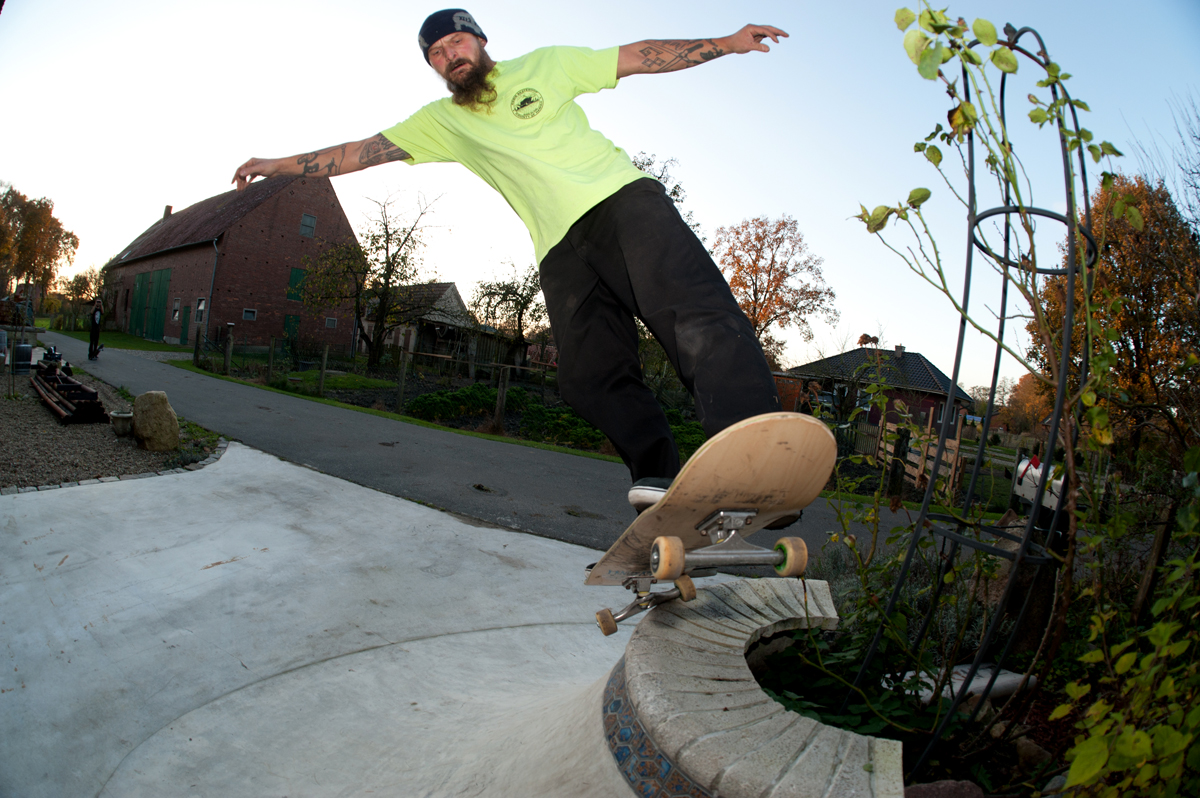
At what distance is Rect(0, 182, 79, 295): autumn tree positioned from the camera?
27.6 metres

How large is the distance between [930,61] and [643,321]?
86 centimetres

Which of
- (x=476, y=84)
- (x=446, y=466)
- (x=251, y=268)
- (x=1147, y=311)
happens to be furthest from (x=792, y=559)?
(x=251, y=268)

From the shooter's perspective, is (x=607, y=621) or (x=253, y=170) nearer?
(x=607, y=621)

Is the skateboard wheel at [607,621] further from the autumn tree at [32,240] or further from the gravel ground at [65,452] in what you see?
the autumn tree at [32,240]

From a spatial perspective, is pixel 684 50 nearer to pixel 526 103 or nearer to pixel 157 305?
pixel 526 103

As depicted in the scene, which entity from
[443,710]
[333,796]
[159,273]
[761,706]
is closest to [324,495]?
[443,710]

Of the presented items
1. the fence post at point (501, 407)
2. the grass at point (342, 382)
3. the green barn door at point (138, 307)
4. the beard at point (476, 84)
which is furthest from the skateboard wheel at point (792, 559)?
the green barn door at point (138, 307)

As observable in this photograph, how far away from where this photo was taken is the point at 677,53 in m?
1.99

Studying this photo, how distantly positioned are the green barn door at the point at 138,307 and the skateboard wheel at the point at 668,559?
1398 inches

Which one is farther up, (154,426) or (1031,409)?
(1031,409)

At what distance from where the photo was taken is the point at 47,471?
3.92m

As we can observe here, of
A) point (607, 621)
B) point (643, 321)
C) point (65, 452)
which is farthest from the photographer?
point (65, 452)

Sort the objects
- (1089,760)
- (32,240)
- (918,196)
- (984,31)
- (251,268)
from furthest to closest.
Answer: (32,240) → (251,268) → (918,196) → (984,31) → (1089,760)

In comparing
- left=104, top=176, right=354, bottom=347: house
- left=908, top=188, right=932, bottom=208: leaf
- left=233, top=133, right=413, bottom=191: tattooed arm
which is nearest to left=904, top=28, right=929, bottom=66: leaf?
left=908, top=188, right=932, bottom=208: leaf
